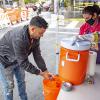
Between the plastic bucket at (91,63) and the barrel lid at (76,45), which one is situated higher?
the barrel lid at (76,45)

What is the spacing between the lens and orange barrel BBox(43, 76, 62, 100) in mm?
1920

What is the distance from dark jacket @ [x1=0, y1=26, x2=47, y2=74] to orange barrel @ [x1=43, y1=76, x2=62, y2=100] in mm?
170

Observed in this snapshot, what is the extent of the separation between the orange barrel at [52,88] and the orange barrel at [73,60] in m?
0.13

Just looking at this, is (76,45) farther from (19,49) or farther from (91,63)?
(19,49)

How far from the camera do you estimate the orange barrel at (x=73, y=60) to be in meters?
1.74

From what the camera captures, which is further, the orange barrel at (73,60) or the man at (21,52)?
the man at (21,52)

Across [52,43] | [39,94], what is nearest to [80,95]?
[39,94]

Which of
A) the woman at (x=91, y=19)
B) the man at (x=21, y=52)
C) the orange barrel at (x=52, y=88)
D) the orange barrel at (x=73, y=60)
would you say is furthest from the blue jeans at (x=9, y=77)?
the woman at (x=91, y=19)

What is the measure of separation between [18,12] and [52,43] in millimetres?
6113

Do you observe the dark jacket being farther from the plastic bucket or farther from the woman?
the woman

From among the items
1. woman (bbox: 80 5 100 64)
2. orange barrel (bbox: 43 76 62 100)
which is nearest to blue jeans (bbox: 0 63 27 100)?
orange barrel (bbox: 43 76 62 100)

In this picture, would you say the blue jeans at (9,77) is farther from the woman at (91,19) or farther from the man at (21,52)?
the woman at (91,19)

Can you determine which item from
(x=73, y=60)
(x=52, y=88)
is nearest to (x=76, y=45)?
(x=73, y=60)

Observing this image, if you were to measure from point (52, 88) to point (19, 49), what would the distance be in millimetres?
420
